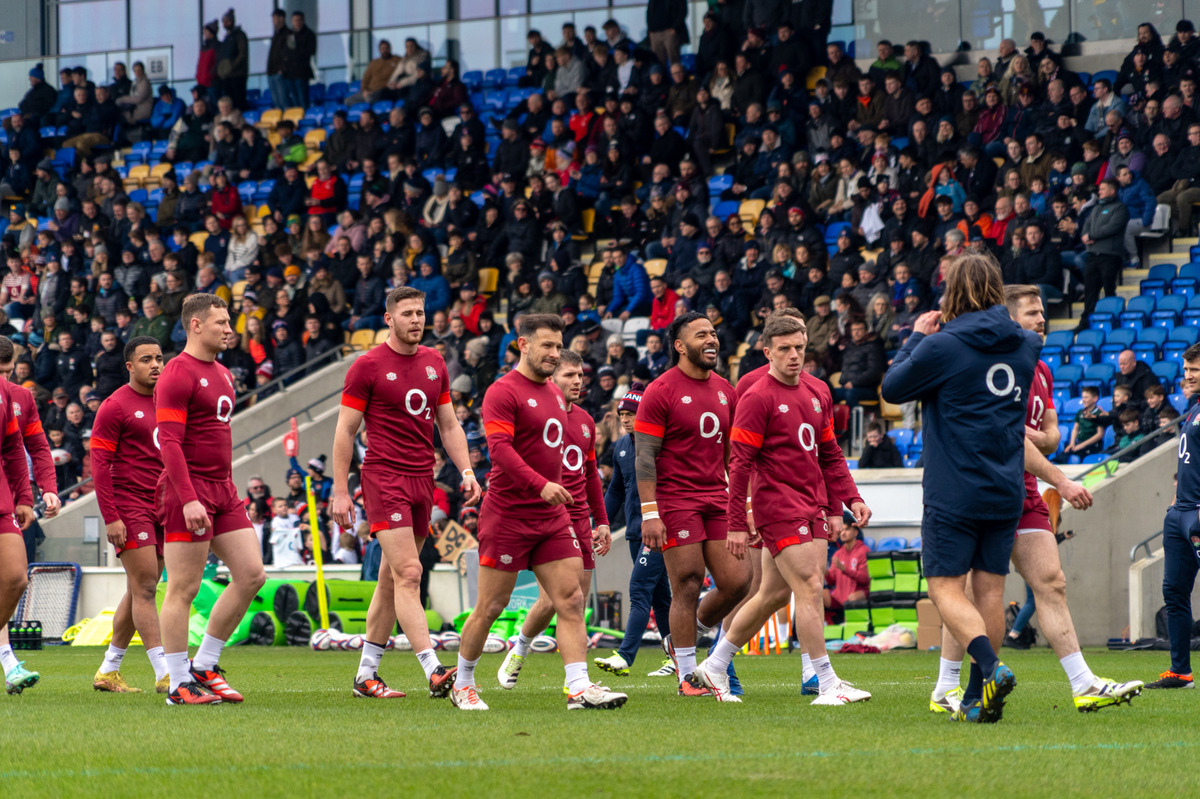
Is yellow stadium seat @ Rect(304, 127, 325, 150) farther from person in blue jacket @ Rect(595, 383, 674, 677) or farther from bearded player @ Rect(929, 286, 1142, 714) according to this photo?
bearded player @ Rect(929, 286, 1142, 714)

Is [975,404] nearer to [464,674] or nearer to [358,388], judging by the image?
[464,674]

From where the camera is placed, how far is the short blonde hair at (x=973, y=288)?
718 centimetres

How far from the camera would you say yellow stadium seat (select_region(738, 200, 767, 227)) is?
22766mm

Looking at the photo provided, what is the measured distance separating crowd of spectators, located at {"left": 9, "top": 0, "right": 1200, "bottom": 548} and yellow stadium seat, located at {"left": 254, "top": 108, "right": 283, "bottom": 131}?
0.37m

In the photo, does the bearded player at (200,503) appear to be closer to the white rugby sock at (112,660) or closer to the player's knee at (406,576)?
the player's knee at (406,576)

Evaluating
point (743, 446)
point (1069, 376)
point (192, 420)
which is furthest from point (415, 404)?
point (1069, 376)

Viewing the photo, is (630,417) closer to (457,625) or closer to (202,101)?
(457,625)

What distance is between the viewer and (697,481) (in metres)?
9.06

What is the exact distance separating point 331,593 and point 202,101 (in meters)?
15.2

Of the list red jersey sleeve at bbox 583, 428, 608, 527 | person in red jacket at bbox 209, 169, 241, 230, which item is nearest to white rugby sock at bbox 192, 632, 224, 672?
red jersey sleeve at bbox 583, 428, 608, 527

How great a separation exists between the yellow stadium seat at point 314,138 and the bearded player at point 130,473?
64.3 ft

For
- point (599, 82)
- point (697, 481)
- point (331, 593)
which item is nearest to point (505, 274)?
point (599, 82)

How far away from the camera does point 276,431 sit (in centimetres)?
2384

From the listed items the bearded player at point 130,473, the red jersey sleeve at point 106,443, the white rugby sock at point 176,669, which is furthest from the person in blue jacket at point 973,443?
the red jersey sleeve at point 106,443
